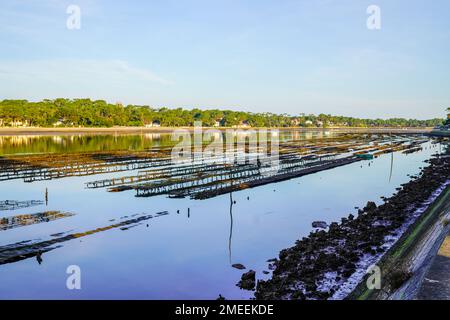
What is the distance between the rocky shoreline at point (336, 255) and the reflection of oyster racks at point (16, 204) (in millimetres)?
26140

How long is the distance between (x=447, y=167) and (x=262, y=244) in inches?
1989

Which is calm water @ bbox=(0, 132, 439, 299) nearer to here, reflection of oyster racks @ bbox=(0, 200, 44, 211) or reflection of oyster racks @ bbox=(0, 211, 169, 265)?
reflection of oyster racks @ bbox=(0, 211, 169, 265)

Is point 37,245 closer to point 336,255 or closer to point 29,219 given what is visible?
point 29,219

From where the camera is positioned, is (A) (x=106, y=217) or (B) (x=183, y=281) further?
(A) (x=106, y=217)

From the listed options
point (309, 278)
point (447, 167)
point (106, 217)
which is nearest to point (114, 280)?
point (309, 278)

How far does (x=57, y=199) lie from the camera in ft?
130

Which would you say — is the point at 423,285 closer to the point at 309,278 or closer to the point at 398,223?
the point at 309,278

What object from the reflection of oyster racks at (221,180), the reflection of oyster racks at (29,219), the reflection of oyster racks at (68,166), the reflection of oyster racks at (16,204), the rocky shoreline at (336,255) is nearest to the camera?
the rocky shoreline at (336,255)

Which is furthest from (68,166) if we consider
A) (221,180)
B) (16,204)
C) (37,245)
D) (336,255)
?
(336,255)

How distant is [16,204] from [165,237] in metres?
18.1

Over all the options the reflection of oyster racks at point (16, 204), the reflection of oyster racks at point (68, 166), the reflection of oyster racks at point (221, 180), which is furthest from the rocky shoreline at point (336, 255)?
the reflection of oyster racks at point (68, 166)

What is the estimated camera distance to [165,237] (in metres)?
28.3

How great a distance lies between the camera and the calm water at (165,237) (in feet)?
65.9

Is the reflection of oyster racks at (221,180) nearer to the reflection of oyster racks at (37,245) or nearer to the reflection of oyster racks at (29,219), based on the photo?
the reflection of oyster racks at (29,219)
